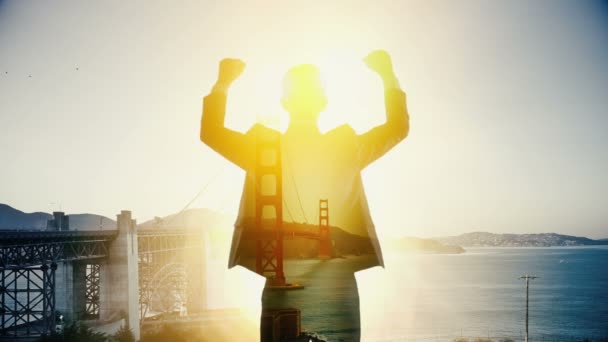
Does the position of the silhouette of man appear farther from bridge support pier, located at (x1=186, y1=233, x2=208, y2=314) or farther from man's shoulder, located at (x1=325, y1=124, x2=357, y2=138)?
bridge support pier, located at (x1=186, y1=233, x2=208, y2=314)

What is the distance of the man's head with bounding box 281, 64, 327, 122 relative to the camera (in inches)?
142

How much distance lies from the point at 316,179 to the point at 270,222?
2.60 feet

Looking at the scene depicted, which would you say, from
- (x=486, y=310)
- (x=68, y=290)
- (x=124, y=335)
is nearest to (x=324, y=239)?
(x=124, y=335)

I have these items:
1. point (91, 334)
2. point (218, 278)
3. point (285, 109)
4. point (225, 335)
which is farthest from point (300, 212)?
point (218, 278)

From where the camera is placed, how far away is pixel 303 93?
3.74 meters

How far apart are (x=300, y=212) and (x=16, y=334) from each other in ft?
104

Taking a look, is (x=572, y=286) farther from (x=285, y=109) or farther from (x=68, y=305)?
(x=285, y=109)

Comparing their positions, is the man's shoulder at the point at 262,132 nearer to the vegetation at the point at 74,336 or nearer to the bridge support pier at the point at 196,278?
the vegetation at the point at 74,336

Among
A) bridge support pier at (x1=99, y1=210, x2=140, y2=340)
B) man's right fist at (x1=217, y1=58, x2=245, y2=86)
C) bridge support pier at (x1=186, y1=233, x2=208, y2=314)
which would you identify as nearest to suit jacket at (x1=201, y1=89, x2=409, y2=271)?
man's right fist at (x1=217, y1=58, x2=245, y2=86)

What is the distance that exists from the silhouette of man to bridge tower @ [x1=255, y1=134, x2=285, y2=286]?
→ 34 cm

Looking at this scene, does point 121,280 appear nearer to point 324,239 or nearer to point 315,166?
point 315,166

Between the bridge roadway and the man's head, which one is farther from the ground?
the man's head

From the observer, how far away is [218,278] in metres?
185

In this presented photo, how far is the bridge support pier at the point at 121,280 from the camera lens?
3447 cm
